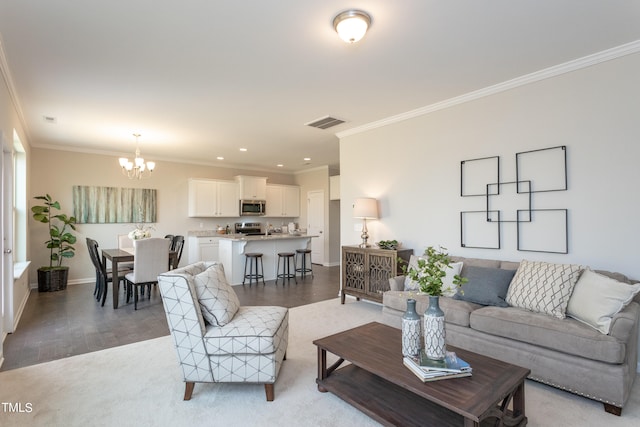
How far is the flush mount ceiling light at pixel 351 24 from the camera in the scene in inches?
90.9

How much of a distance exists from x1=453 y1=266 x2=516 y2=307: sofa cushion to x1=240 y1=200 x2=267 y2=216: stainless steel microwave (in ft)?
20.7

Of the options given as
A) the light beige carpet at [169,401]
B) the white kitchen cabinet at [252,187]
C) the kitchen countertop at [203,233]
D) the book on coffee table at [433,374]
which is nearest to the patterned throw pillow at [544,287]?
the light beige carpet at [169,401]

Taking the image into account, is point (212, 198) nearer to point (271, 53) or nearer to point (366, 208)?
point (366, 208)

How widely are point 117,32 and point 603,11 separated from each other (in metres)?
3.54

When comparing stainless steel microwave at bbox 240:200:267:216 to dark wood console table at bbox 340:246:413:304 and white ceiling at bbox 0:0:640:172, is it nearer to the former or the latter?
white ceiling at bbox 0:0:640:172

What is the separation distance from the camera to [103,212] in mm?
6781

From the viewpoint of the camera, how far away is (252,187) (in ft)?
28.3

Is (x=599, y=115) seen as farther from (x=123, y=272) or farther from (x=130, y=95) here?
(x=123, y=272)

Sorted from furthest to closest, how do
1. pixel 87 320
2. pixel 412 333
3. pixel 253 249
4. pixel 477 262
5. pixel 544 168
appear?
pixel 253 249 → pixel 87 320 → pixel 477 262 → pixel 544 168 → pixel 412 333

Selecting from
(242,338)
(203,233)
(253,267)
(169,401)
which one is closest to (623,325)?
(242,338)

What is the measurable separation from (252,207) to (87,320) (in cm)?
498

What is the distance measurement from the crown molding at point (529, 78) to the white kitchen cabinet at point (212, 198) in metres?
4.74

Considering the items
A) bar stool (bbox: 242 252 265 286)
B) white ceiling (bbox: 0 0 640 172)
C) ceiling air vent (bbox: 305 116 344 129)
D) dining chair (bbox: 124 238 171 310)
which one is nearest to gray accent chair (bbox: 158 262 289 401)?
white ceiling (bbox: 0 0 640 172)

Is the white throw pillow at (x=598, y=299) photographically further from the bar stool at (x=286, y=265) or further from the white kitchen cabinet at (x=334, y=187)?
the white kitchen cabinet at (x=334, y=187)
